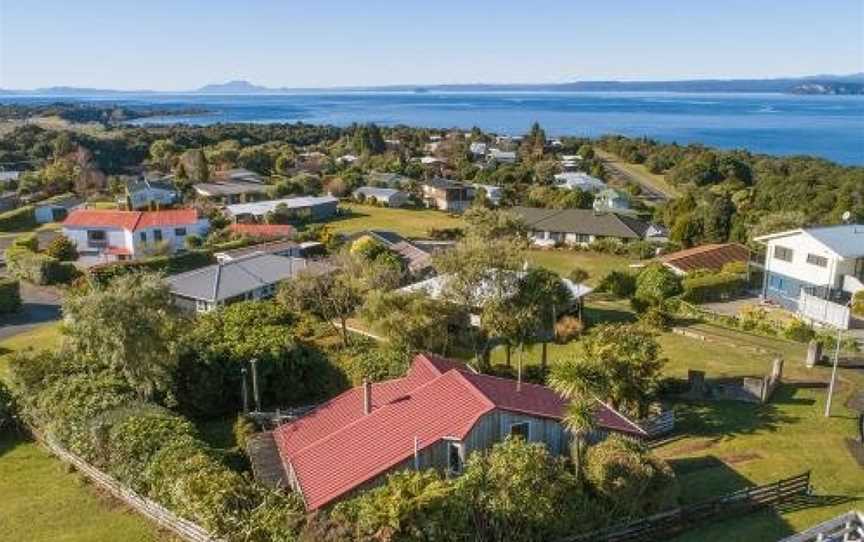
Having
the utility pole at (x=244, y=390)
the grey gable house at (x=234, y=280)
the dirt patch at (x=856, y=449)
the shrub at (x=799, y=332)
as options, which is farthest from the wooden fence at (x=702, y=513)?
the grey gable house at (x=234, y=280)

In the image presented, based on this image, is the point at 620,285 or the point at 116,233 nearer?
the point at 620,285

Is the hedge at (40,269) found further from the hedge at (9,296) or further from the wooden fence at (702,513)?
the wooden fence at (702,513)

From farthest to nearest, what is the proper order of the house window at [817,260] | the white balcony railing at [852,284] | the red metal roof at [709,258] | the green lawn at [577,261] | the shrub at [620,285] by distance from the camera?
1. the green lawn at [577,261]
2. the red metal roof at [709,258]
3. the shrub at [620,285]
4. the house window at [817,260]
5. the white balcony railing at [852,284]

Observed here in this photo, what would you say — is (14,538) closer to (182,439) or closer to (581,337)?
(182,439)

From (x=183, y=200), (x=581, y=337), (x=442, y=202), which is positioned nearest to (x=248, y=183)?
(x=183, y=200)

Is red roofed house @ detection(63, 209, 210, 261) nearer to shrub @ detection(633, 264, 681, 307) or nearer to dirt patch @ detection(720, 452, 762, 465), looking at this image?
shrub @ detection(633, 264, 681, 307)

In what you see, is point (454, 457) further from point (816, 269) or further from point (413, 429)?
point (816, 269)

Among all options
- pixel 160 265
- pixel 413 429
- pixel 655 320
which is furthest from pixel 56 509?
pixel 160 265
